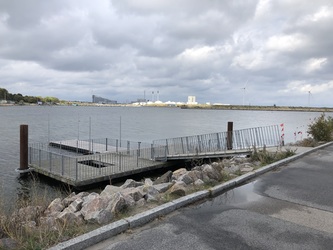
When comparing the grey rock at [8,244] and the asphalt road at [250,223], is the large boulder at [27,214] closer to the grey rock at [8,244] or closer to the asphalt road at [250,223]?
the grey rock at [8,244]

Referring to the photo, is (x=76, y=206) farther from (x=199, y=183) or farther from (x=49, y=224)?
(x=199, y=183)

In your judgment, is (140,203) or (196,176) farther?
(196,176)

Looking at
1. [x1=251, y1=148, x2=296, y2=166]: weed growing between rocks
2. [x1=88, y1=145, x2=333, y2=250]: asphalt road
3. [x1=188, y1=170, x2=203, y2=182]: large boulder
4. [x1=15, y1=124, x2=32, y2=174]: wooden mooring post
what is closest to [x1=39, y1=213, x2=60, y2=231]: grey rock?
[x1=88, y1=145, x2=333, y2=250]: asphalt road

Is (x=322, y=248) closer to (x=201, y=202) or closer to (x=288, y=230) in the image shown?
(x=288, y=230)

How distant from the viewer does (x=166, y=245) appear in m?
4.05

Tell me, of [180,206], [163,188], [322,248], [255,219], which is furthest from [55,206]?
[322,248]

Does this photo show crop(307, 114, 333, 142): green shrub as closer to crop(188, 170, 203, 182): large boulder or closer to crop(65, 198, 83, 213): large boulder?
crop(188, 170, 203, 182): large boulder

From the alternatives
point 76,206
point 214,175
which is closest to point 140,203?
point 214,175

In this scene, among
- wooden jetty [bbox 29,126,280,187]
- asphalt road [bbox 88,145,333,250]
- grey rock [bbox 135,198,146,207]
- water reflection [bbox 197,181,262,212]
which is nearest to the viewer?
asphalt road [bbox 88,145,333,250]

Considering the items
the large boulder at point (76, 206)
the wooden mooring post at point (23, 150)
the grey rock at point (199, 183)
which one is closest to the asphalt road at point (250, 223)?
the grey rock at point (199, 183)

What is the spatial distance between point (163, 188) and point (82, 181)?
819cm

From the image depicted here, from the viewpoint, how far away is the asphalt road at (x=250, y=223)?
4.15 m

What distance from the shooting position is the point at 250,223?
4.90 metres

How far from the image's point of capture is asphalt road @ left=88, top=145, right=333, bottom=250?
4.15 m
